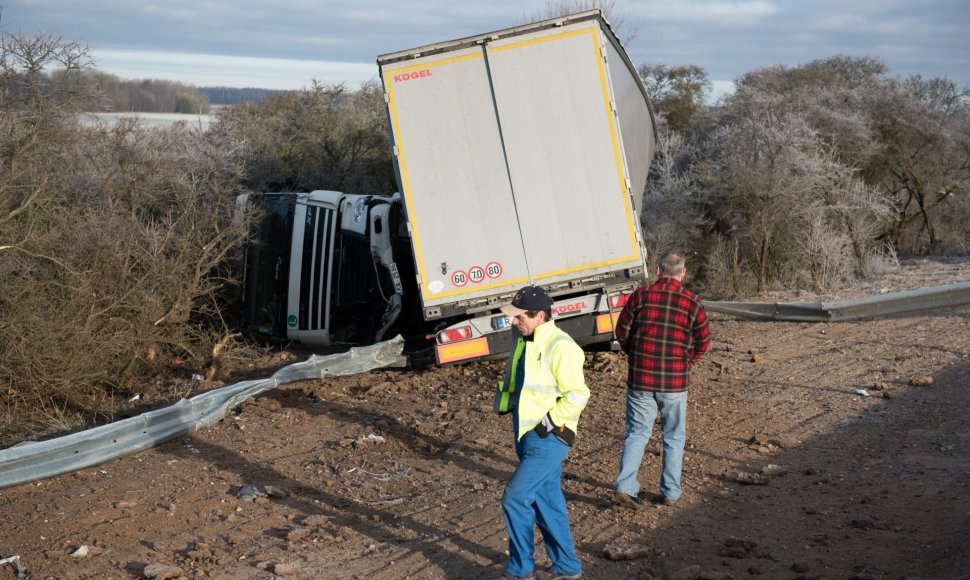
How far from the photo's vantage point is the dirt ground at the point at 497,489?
5.63 metres

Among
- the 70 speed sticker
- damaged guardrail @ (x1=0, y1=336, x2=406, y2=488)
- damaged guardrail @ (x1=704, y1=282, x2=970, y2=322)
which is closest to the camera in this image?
damaged guardrail @ (x1=0, y1=336, x2=406, y2=488)

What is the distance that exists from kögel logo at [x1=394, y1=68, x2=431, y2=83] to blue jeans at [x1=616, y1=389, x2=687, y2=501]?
4.67 meters

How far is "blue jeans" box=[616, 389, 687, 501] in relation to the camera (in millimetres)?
6441

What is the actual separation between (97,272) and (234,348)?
2.59m

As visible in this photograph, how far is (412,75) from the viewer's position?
32.2 feet

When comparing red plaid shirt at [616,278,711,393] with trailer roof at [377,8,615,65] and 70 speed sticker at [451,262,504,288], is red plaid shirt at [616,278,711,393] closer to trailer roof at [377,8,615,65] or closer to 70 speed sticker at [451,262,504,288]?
70 speed sticker at [451,262,504,288]

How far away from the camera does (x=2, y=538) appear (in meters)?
6.06

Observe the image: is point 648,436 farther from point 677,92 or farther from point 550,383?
point 677,92

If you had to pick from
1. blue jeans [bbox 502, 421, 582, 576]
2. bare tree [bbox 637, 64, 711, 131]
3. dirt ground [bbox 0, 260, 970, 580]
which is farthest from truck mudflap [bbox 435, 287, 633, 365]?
bare tree [bbox 637, 64, 711, 131]

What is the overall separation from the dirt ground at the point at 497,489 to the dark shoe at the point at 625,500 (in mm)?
58

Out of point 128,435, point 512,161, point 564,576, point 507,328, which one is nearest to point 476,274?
point 507,328

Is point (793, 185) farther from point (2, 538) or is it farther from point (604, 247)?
point (2, 538)

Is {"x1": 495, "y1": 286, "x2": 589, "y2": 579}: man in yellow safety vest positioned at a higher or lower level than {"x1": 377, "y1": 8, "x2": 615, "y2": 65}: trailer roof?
lower

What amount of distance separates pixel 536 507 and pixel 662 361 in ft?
5.26
